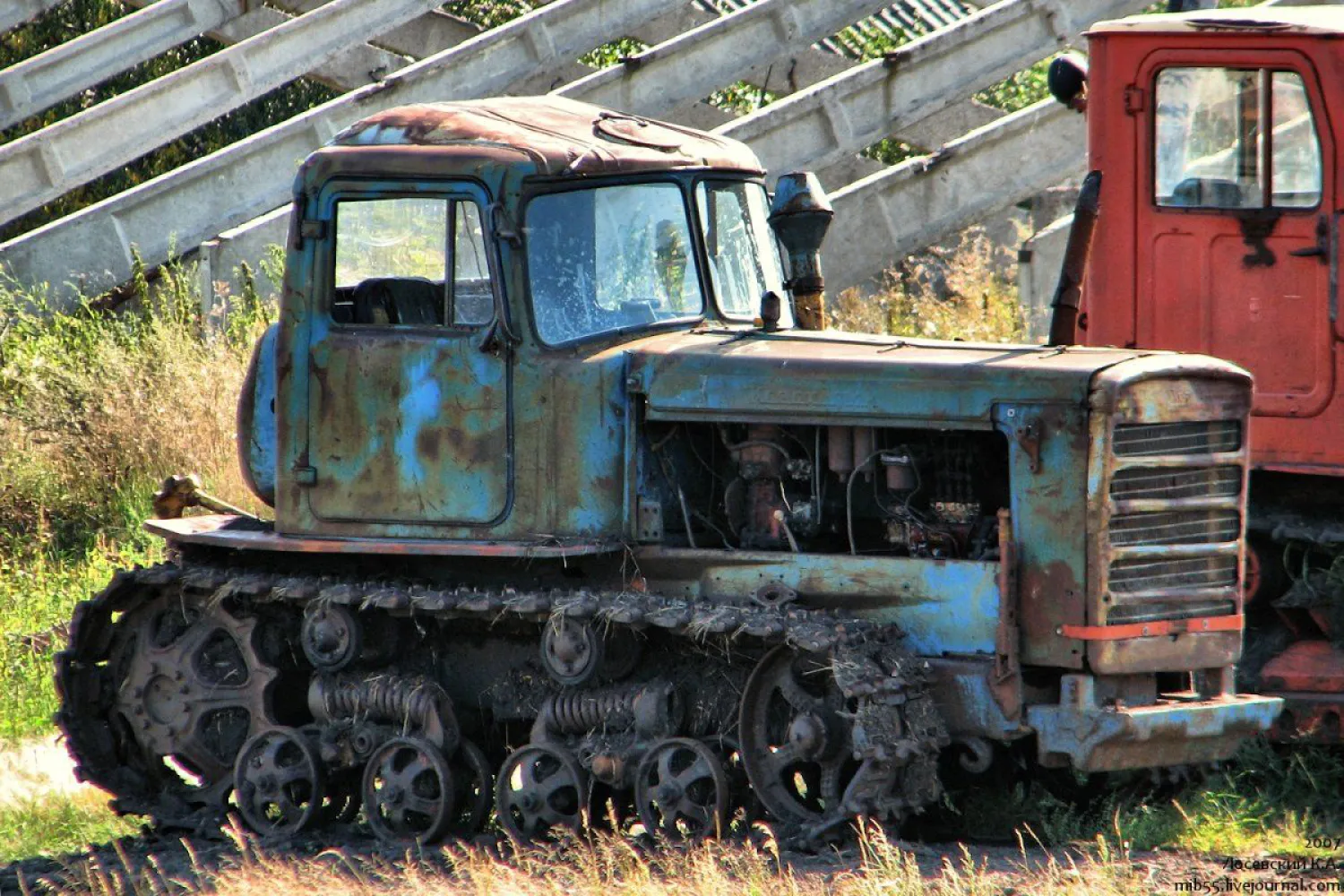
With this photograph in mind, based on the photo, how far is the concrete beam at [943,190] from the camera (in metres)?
16.4

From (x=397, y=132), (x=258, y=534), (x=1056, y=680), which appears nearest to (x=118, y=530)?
(x=258, y=534)

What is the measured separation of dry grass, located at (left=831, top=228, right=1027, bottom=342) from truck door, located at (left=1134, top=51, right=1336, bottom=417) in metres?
5.18

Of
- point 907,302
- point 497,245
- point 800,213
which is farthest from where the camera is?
point 907,302

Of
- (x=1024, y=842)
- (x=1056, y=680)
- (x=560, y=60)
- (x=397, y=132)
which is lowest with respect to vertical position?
(x=1024, y=842)

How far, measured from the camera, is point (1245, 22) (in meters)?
9.12

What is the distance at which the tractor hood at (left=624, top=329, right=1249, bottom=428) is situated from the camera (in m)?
7.32

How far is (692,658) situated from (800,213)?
2023 millimetres

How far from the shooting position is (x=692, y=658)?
803 cm

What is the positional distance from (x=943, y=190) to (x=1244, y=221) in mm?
7637

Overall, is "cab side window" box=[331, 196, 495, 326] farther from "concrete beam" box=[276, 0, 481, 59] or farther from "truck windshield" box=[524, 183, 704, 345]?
"concrete beam" box=[276, 0, 481, 59]

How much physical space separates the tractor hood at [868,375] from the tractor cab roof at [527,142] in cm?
79

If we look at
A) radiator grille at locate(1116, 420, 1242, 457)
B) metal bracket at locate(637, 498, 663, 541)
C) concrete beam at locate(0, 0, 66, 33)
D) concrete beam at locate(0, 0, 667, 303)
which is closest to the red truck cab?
radiator grille at locate(1116, 420, 1242, 457)

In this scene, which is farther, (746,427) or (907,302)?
(907,302)

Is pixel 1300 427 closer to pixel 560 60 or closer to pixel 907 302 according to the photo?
pixel 907 302
